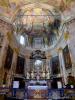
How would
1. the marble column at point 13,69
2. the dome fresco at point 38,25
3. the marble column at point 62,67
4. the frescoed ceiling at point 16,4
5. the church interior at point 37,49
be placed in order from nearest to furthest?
the church interior at point 37,49 → the frescoed ceiling at point 16,4 → the marble column at point 13,69 → the marble column at point 62,67 → the dome fresco at point 38,25

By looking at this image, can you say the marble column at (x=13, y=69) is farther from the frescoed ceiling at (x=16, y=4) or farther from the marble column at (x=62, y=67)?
the marble column at (x=62, y=67)

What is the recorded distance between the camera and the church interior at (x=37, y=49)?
517 inches

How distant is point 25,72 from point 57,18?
8428mm

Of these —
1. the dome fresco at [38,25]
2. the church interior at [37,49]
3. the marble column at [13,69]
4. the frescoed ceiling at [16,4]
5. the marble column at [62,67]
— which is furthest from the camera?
the dome fresco at [38,25]

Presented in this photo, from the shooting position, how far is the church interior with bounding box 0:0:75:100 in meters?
13.1

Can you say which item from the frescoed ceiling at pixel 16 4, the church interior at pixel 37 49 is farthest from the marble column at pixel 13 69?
the frescoed ceiling at pixel 16 4

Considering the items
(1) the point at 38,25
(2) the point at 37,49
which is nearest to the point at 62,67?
(2) the point at 37,49

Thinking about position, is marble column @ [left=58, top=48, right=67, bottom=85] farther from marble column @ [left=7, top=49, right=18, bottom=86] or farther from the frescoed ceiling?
marble column @ [left=7, top=49, right=18, bottom=86]

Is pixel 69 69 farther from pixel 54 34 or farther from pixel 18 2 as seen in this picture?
pixel 18 2

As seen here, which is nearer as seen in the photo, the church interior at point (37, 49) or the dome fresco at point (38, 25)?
the church interior at point (37, 49)

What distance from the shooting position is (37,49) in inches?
862

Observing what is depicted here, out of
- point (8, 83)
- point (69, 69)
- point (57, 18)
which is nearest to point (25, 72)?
point (8, 83)

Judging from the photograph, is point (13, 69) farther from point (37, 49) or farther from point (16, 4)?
point (16, 4)

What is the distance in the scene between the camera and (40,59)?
20312 millimetres
